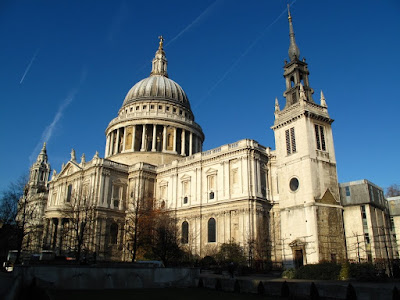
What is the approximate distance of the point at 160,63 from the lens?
88438 mm

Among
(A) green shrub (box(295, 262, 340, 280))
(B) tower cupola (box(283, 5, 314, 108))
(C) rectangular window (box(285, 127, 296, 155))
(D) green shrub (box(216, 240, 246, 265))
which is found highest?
(B) tower cupola (box(283, 5, 314, 108))

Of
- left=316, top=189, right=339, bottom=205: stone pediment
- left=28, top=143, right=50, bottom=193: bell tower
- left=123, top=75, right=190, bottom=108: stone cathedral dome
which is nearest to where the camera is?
left=316, top=189, right=339, bottom=205: stone pediment

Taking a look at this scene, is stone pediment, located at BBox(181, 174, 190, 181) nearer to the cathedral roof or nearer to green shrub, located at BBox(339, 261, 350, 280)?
the cathedral roof

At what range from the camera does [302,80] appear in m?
46.0

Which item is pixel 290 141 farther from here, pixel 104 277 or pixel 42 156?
pixel 42 156

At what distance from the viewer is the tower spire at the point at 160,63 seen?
288ft

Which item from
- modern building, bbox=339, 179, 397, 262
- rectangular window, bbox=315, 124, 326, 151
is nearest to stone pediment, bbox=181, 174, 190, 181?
rectangular window, bbox=315, 124, 326, 151

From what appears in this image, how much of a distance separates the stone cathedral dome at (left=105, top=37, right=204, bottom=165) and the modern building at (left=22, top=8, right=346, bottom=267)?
0.78 feet

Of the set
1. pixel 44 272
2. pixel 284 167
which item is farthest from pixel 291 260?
pixel 44 272

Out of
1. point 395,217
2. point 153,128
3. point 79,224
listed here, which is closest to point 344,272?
point 395,217

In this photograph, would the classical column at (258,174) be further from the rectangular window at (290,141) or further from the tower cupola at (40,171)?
the tower cupola at (40,171)

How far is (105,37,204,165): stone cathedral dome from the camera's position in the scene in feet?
224

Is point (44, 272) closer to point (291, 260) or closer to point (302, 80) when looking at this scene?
point (291, 260)

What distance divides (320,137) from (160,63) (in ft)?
185
